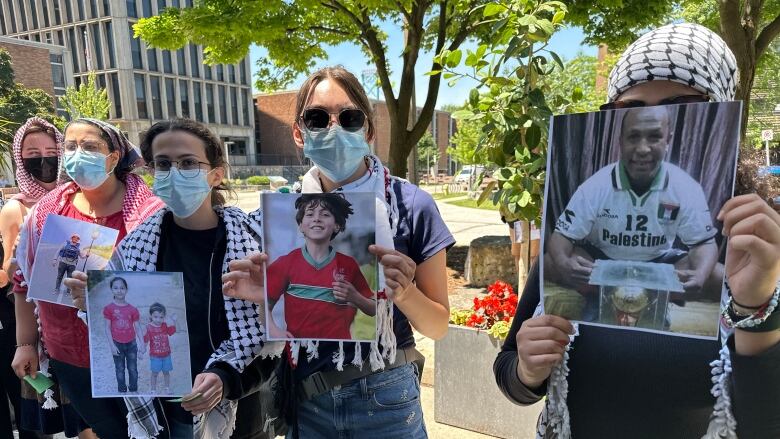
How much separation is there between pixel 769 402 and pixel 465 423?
257cm

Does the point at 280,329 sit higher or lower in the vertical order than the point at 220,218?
lower

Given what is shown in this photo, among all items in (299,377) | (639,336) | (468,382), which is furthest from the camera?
(468,382)

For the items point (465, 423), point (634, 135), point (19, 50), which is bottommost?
point (465, 423)

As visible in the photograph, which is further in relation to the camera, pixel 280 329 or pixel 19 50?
pixel 19 50

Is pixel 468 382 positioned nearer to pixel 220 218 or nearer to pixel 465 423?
pixel 465 423

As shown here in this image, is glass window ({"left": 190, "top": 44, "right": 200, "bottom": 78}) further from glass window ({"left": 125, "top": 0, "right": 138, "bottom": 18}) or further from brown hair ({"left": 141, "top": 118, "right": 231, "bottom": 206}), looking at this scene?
brown hair ({"left": 141, "top": 118, "right": 231, "bottom": 206})

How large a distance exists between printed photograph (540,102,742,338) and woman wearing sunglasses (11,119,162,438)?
6.13ft

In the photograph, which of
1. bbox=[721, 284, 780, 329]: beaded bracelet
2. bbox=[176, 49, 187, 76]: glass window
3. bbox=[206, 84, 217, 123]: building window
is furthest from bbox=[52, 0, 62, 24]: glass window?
bbox=[721, 284, 780, 329]: beaded bracelet

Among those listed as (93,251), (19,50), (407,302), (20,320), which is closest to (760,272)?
(407,302)

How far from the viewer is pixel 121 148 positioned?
235cm

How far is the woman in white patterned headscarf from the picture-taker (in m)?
0.88

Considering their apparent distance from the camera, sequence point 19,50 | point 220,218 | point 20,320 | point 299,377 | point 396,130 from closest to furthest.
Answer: point 299,377 < point 220,218 < point 20,320 < point 396,130 < point 19,50

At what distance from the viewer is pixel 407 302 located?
1361 millimetres

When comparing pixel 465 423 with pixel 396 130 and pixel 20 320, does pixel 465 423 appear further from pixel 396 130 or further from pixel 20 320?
pixel 396 130
